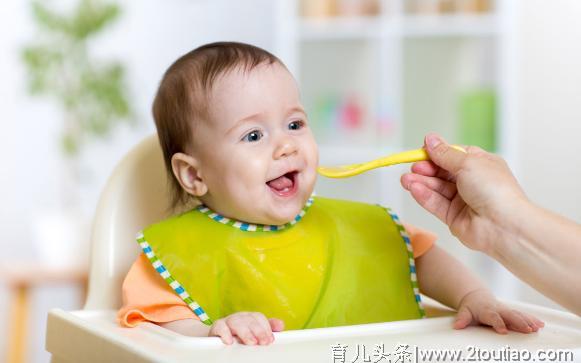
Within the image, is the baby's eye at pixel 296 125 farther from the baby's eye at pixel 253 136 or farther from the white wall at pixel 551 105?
the white wall at pixel 551 105

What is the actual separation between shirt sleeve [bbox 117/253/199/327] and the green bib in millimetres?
13

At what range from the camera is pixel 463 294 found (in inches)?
42.9

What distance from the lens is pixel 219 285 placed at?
1.06 m

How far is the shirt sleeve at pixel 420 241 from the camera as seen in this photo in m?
1.16

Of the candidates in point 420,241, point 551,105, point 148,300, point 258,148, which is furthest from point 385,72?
point 148,300

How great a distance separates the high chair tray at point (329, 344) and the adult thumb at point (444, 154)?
19 centimetres

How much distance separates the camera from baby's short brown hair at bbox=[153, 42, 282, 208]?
1.11m

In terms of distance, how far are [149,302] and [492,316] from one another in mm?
409

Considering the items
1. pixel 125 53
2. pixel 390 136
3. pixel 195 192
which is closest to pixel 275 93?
pixel 195 192

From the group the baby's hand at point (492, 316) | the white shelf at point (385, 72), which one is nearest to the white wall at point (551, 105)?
the white shelf at point (385, 72)

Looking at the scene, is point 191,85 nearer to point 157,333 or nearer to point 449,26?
point 157,333

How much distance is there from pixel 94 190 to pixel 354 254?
250 cm

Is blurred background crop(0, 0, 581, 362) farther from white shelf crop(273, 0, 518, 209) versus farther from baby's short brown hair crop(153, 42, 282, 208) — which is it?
baby's short brown hair crop(153, 42, 282, 208)

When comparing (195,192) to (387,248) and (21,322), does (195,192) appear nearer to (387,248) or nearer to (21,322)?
(387,248)
